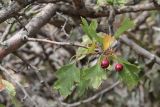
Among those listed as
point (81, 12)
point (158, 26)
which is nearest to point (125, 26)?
point (81, 12)

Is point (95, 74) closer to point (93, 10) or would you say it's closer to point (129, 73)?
point (129, 73)

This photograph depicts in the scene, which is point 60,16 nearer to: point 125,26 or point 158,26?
point 125,26

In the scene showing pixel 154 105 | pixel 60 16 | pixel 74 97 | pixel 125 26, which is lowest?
pixel 154 105

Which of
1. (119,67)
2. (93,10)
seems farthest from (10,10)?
(93,10)

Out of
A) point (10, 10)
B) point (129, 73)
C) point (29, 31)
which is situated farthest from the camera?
point (29, 31)

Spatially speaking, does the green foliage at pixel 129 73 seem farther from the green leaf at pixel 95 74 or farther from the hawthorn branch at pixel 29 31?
the hawthorn branch at pixel 29 31

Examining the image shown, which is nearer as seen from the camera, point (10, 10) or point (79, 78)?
point (10, 10)

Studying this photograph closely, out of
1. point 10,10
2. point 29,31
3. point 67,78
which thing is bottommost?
point 67,78

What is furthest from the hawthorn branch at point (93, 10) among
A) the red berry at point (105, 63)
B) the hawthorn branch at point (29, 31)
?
the red berry at point (105, 63)
